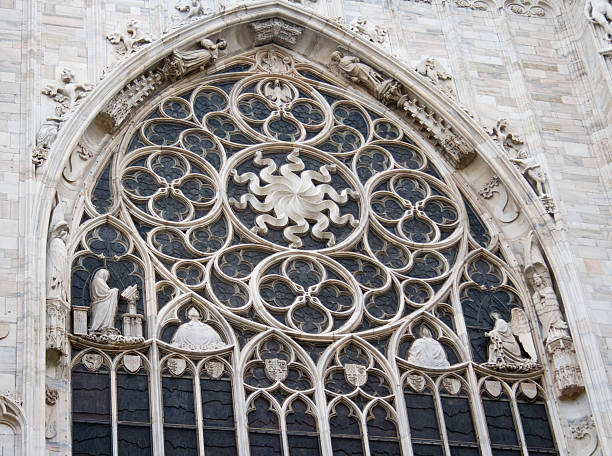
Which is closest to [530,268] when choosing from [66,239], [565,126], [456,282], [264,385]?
[456,282]

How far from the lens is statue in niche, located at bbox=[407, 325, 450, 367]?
1895 centimetres

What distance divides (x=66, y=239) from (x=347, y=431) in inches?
159

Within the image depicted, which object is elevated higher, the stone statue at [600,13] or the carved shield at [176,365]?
the stone statue at [600,13]

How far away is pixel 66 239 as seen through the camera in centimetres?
1839

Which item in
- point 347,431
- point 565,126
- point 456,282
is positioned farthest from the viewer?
point 565,126

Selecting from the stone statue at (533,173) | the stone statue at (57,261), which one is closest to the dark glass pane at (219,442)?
the stone statue at (57,261)

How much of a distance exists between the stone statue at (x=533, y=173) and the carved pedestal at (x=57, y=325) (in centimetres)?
664

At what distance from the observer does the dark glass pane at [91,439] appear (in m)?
17.1

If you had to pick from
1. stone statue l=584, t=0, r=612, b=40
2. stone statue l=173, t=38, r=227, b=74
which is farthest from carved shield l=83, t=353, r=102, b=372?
stone statue l=584, t=0, r=612, b=40

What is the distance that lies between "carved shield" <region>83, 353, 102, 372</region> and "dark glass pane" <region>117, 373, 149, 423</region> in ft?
0.90

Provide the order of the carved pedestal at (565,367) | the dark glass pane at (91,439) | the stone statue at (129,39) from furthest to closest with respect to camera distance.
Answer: the stone statue at (129,39)
the carved pedestal at (565,367)
the dark glass pane at (91,439)

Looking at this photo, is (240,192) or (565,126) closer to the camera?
(240,192)

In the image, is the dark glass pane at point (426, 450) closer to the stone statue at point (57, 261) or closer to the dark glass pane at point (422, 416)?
the dark glass pane at point (422, 416)

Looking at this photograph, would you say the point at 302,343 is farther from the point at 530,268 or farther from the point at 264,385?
the point at 530,268
